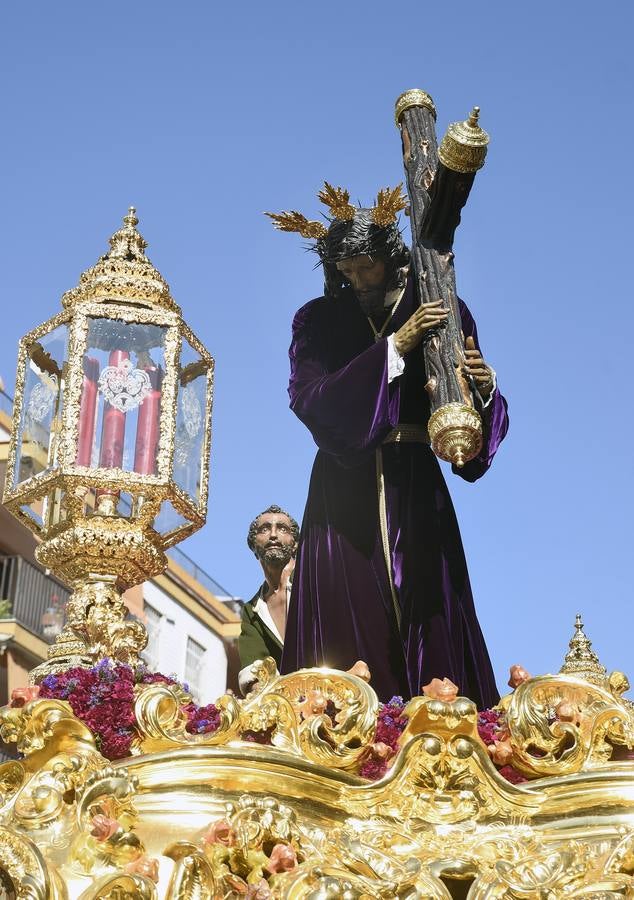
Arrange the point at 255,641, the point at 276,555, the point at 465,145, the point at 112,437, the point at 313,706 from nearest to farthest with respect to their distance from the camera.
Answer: the point at 313,706 < the point at 465,145 < the point at 112,437 < the point at 255,641 < the point at 276,555

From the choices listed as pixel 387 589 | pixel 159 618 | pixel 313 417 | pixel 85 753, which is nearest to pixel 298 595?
pixel 387 589

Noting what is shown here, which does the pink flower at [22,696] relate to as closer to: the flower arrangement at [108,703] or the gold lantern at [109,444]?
the flower arrangement at [108,703]

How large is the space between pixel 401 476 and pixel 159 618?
1693 cm

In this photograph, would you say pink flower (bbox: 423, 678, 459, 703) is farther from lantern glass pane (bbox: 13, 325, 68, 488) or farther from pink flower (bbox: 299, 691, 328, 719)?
lantern glass pane (bbox: 13, 325, 68, 488)

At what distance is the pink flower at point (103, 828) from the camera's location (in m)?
3.47

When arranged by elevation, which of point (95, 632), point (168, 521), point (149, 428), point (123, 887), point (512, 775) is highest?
point (149, 428)

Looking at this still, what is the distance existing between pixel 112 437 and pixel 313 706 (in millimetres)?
1823

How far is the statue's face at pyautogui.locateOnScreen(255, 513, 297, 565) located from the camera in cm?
621

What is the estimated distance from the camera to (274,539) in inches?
245

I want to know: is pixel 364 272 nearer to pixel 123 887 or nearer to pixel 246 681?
pixel 246 681

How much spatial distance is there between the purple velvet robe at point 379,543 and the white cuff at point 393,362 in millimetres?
18

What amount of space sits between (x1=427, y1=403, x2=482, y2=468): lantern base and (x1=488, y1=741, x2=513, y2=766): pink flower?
955 mm

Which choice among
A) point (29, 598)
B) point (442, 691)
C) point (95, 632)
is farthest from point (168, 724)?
point (29, 598)

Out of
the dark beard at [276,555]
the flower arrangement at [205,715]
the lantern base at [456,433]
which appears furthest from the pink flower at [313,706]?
the dark beard at [276,555]
